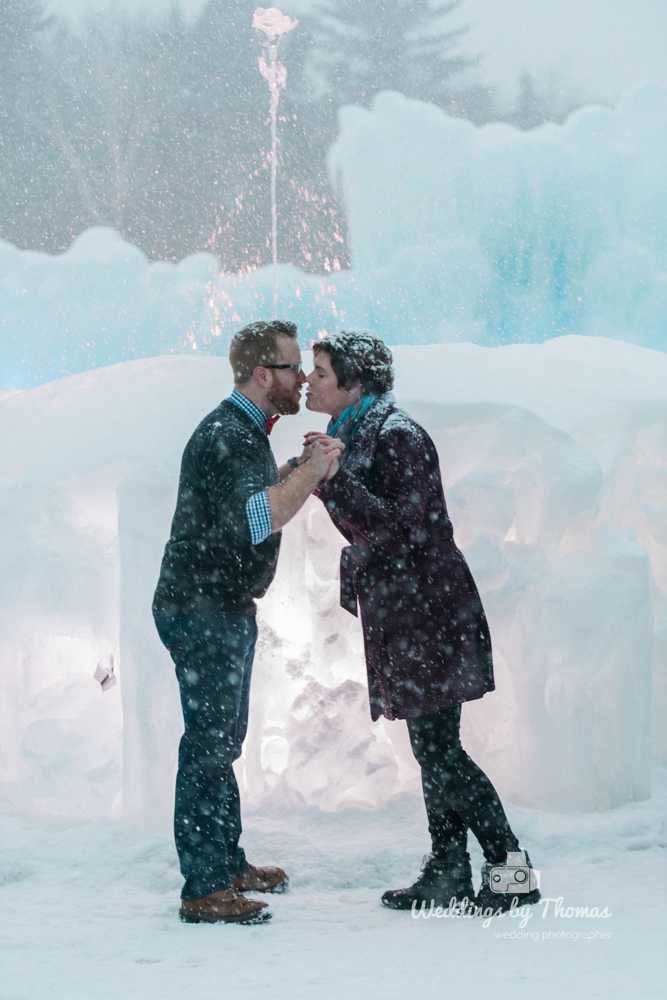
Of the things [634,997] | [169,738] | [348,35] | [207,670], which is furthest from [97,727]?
[348,35]

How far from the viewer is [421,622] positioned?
2.27m

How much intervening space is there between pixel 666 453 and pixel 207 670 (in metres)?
2.16

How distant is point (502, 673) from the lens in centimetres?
325

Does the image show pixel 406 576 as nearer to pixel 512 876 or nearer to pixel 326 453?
pixel 326 453

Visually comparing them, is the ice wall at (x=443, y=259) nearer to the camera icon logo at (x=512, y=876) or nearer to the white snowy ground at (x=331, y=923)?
the white snowy ground at (x=331, y=923)

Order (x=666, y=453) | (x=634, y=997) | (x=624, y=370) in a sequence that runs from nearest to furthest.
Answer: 1. (x=634, y=997)
2. (x=666, y=453)
3. (x=624, y=370)

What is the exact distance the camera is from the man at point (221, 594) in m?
2.23

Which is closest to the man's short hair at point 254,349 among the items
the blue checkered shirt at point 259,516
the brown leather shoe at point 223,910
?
the blue checkered shirt at point 259,516

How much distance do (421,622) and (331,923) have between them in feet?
2.48

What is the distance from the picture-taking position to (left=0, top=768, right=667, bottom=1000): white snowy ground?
5.97 feet

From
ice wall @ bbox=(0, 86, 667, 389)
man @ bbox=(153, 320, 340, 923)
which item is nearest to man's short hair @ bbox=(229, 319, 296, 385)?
man @ bbox=(153, 320, 340, 923)

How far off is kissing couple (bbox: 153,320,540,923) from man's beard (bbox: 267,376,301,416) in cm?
9

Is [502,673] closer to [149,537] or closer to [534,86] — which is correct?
[149,537]

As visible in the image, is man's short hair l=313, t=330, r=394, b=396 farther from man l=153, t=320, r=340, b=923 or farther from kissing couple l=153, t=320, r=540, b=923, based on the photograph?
man l=153, t=320, r=340, b=923
